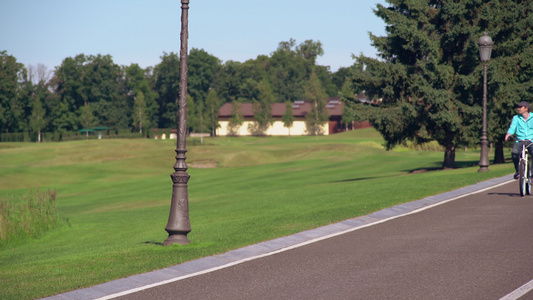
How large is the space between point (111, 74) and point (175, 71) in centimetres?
1516

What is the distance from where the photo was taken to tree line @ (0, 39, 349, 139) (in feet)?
375

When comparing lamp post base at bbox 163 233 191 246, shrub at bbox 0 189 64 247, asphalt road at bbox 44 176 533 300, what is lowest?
shrub at bbox 0 189 64 247

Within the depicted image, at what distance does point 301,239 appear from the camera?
10.4 meters

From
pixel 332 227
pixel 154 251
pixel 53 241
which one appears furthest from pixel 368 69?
pixel 154 251

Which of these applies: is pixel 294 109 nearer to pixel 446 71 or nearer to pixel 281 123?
pixel 281 123

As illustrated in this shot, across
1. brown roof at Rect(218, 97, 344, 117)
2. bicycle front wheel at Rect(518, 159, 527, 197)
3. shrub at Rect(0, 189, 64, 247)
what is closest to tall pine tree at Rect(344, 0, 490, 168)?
bicycle front wheel at Rect(518, 159, 527, 197)

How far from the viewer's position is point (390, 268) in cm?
782

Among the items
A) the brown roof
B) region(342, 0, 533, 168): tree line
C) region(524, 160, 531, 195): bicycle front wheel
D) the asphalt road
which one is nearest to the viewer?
the asphalt road

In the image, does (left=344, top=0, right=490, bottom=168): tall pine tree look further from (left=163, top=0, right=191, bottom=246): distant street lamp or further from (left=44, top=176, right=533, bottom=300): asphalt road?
(left=163, top=0, right=191, bottom=246): distant street lamp

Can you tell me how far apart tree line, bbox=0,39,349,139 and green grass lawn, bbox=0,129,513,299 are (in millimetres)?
42721

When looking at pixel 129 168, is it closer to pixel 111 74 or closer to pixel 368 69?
pixel 368 69

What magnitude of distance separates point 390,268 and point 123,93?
5330 inches

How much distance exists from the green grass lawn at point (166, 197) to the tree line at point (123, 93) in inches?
1682

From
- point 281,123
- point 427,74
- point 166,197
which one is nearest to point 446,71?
point 427,74
